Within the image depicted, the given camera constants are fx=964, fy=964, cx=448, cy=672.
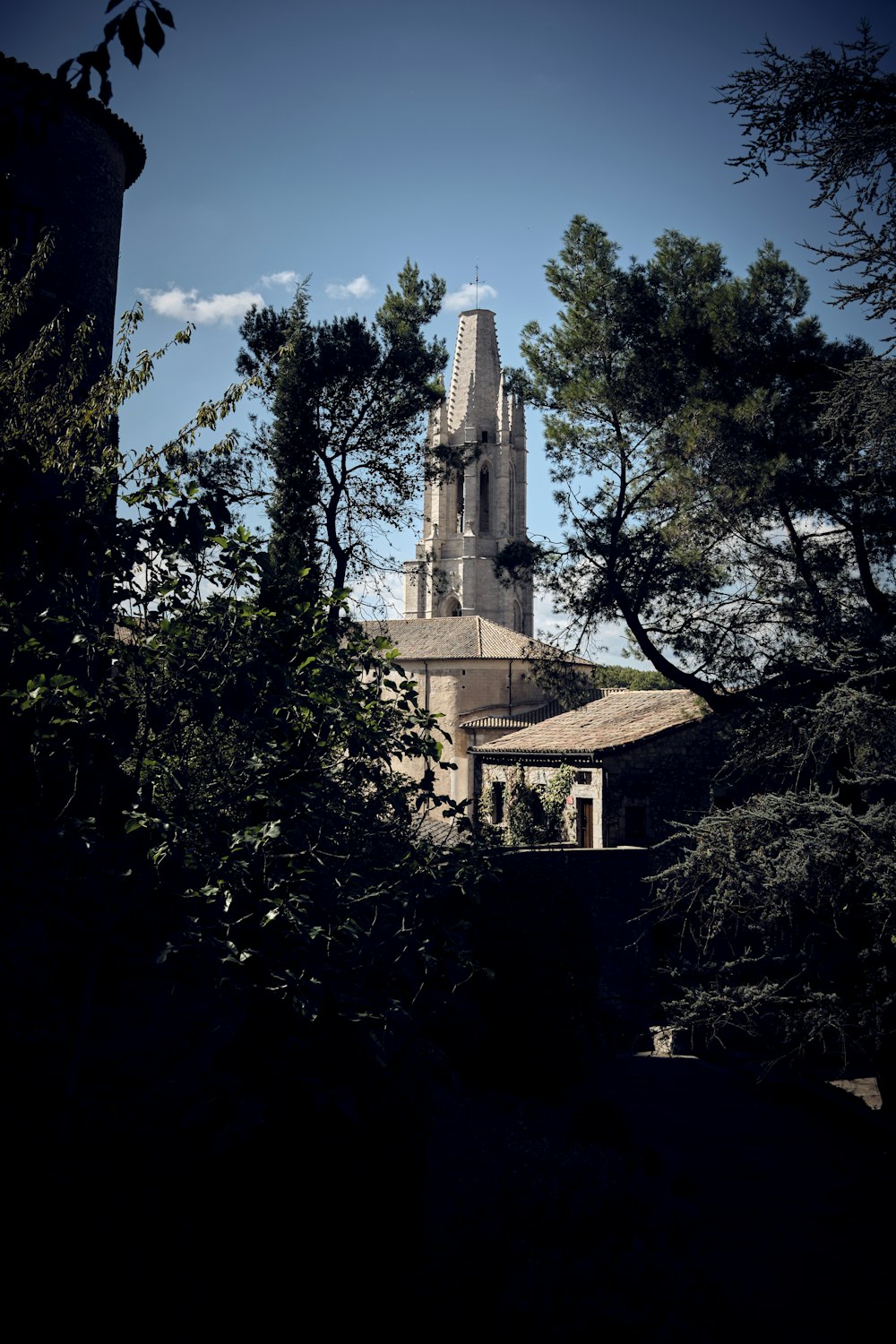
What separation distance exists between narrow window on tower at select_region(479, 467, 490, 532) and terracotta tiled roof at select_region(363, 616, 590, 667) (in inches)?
768

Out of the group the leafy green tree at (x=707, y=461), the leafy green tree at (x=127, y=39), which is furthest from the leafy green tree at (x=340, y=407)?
the leafy green tree at (x=127, y=39)

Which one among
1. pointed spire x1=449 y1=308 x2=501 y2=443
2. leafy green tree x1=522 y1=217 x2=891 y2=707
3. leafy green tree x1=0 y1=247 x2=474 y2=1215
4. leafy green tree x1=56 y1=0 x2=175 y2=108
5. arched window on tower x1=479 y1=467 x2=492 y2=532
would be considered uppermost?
pointed spire x1=449 y1=308 x2=501 y2=443

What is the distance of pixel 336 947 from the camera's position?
666 cm

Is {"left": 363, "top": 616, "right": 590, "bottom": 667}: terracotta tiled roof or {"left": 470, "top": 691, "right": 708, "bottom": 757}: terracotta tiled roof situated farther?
{"left": 363, "top": 616, "right": 590, "bottom": 667}: terracotta tiled roof

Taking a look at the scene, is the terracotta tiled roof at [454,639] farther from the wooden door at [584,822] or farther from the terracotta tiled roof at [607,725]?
the wooden door at [584,822]

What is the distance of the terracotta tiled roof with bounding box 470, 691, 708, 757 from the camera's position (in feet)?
73.9

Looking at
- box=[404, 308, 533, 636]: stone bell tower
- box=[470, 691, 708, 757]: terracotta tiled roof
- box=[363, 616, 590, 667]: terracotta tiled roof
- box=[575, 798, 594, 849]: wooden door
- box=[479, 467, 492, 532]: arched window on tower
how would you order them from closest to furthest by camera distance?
box=[470, 691, 708, 757]: terracotta tiled roof
box=[575, 798, 594, 849]: wooden door
box=[363, 616, 590, 667]: terracotta tiled roof
box=[404, 308, 533, 636]: stone bell tower
box=[479, 467, 492, 532]: arched window on tower

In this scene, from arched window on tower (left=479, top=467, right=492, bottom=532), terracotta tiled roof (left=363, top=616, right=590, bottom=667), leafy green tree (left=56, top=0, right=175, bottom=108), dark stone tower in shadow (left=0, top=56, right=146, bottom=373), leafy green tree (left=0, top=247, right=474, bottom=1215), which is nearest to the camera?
leafy green tree (left=56, top=0, right=175, bottom=108)

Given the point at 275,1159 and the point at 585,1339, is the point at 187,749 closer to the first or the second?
the point at 275,1159

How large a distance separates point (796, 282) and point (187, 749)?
15521 millimetres

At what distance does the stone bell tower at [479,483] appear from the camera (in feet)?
207

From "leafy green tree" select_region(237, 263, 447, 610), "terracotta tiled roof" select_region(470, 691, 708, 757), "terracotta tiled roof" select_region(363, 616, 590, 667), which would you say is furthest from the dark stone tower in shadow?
"terracotta tiled roof" select_region(363, 616, 590, 667)

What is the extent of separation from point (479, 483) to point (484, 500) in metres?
1.19

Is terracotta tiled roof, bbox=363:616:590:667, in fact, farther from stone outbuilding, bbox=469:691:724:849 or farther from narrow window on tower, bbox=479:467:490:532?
narrow window on tower, bbox=479:467:490:532
